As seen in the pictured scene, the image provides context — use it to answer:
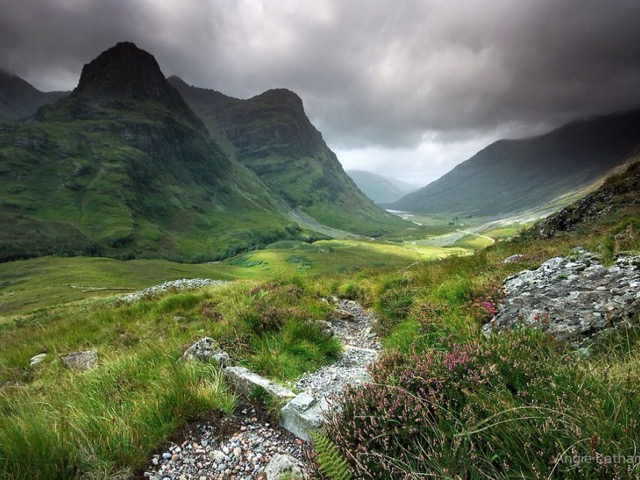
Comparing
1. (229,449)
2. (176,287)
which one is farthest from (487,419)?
(176,287)

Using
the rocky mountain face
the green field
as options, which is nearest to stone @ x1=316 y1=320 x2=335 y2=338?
the rocky mountain face

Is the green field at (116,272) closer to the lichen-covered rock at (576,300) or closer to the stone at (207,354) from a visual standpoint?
the lichen-covered rock at (576,300)

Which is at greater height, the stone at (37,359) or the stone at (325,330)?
the stone at (325,330)

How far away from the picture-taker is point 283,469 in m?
3.65

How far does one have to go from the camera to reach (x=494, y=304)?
732 cm

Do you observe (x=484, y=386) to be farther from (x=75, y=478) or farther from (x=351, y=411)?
(x=75, y=478)

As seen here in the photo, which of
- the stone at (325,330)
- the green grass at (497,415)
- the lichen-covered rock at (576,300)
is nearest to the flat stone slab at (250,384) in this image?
the green grass at (497,415)

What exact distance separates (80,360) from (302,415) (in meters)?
8.02

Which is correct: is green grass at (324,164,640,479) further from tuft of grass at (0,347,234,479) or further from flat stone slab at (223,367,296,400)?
tuft of grass at (0,347,234,479)

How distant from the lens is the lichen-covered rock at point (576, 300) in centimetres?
521

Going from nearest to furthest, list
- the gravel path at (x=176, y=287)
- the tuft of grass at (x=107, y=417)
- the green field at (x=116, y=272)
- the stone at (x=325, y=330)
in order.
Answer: the tuft of grass at (x=107, y=417)
the stone at (x=325, y=330)
the gravel path at (x=176, y=287)
the green field at (x=116, y=272)

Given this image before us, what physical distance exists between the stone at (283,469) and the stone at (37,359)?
418 inches

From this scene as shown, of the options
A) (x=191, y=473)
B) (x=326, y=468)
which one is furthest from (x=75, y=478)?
(x=326, y=468)

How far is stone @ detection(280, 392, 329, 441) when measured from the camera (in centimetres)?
438
